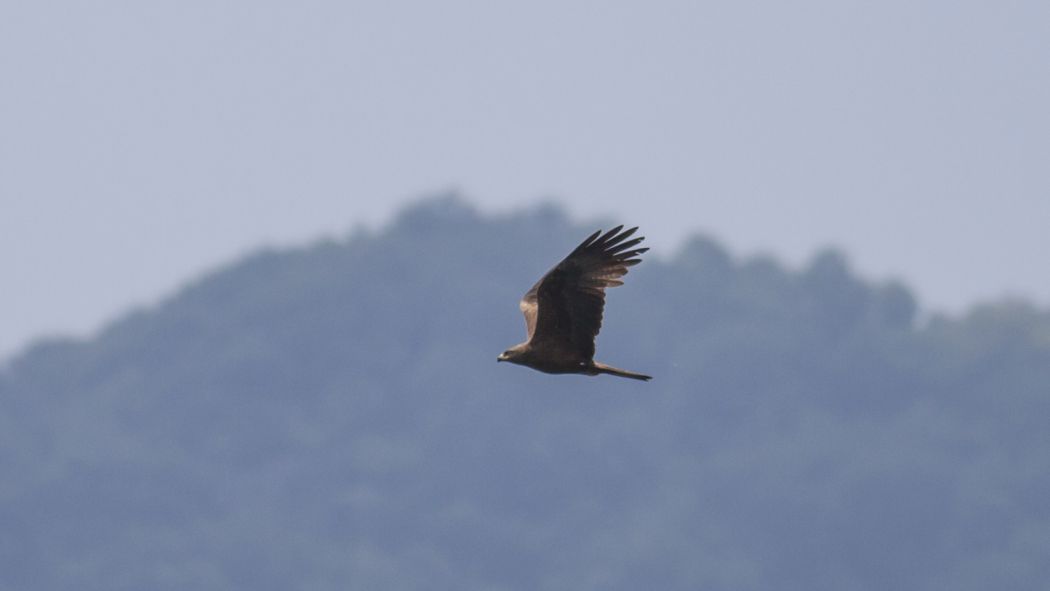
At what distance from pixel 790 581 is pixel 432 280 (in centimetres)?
4951

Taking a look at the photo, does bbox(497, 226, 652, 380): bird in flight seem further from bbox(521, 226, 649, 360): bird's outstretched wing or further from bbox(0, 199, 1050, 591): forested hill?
bbox(0, 199, 1050, 591): forested hill

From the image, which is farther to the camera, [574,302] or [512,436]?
[512,436]

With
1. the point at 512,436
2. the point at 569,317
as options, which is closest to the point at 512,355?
the point at 569,317

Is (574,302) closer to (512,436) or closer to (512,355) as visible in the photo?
(512,355)

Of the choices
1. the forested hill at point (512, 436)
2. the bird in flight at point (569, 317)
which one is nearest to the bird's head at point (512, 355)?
the bird in flight at point (569, 317)

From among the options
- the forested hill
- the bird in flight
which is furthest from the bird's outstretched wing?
the forested hill

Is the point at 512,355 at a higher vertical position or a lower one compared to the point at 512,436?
lower

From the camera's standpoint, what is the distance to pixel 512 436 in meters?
149

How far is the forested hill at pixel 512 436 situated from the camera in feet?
439

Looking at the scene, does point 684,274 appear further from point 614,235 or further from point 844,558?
point 614,235

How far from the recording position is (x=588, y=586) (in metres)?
132

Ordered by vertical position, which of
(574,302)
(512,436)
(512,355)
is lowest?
(512,355)

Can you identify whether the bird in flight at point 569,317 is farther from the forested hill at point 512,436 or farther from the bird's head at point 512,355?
the forested hill at point 512,436

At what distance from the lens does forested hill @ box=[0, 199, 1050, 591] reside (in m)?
134
